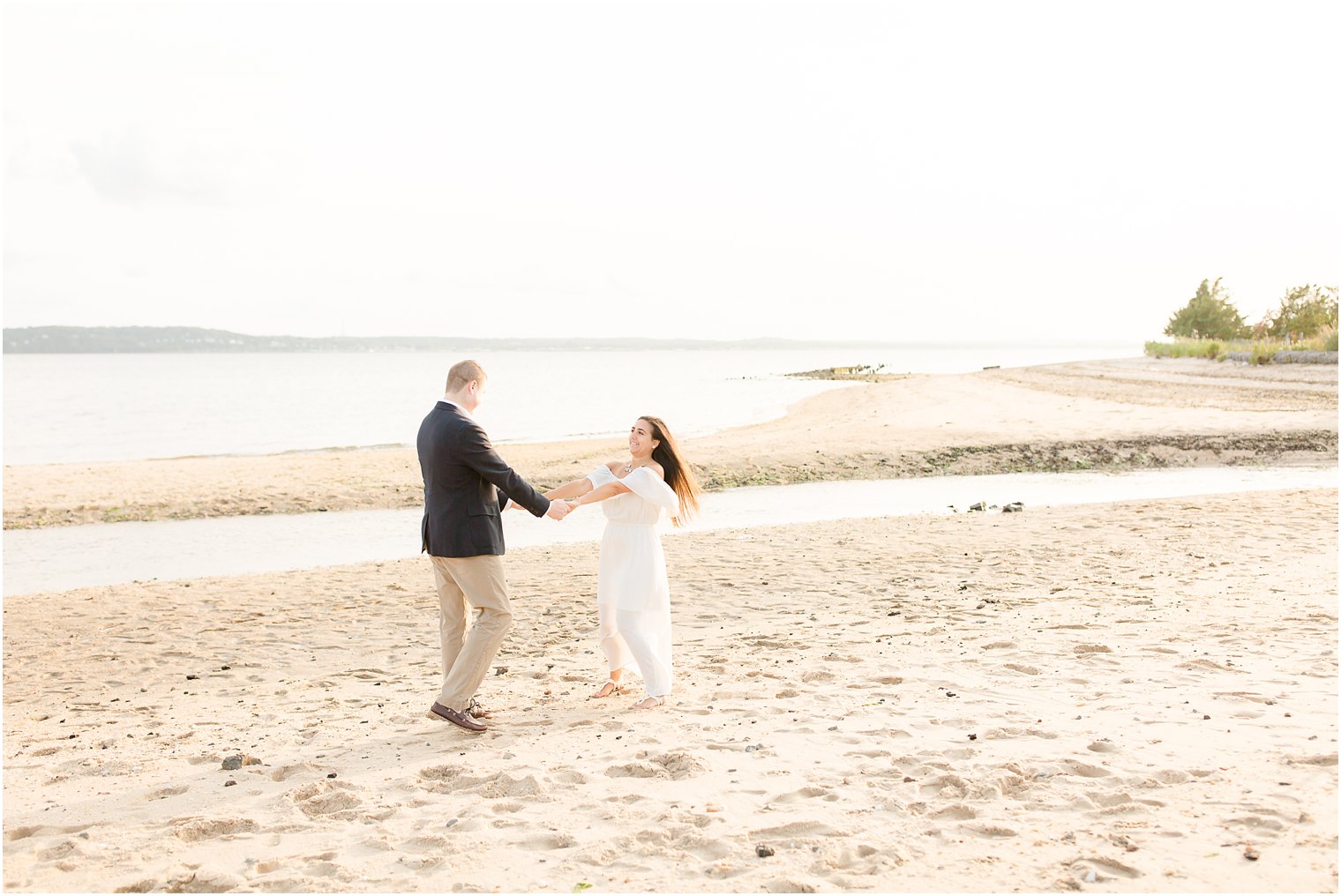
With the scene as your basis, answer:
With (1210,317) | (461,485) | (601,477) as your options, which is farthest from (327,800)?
(1210,317)

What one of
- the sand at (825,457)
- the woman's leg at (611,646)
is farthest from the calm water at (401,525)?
the woman's leg at (611,646)

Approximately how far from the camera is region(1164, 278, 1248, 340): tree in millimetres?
65875


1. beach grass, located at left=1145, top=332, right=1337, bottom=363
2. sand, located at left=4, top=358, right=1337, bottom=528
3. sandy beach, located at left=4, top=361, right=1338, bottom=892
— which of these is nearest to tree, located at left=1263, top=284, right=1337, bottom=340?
beach grass, located at left=1145, top=332, right=1337, bottom=363

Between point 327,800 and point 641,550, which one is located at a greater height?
point 641,550

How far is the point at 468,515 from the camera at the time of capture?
20.6 feet

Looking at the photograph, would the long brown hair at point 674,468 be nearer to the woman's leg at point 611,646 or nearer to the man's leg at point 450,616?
the woman's leg at point 611,646

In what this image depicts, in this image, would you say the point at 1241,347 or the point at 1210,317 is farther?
the point at 1210,317

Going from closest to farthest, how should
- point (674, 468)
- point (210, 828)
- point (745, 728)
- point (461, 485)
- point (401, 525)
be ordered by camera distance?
point (210, 828)
point (745, 728)
point (461, 485)
point (674, 468)
point (401, 525)

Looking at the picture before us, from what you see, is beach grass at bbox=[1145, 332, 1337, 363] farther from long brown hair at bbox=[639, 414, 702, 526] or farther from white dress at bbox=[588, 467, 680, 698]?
white dress at bbox=[588, 467, 680, 698]

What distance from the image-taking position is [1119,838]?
4.40 m

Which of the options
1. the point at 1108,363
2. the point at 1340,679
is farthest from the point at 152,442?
the point at 1108,363

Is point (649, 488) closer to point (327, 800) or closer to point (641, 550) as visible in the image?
point (641, 550)

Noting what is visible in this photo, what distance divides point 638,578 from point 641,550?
188 millimetres

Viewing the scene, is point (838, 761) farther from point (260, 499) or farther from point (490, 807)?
point (260, 499)
